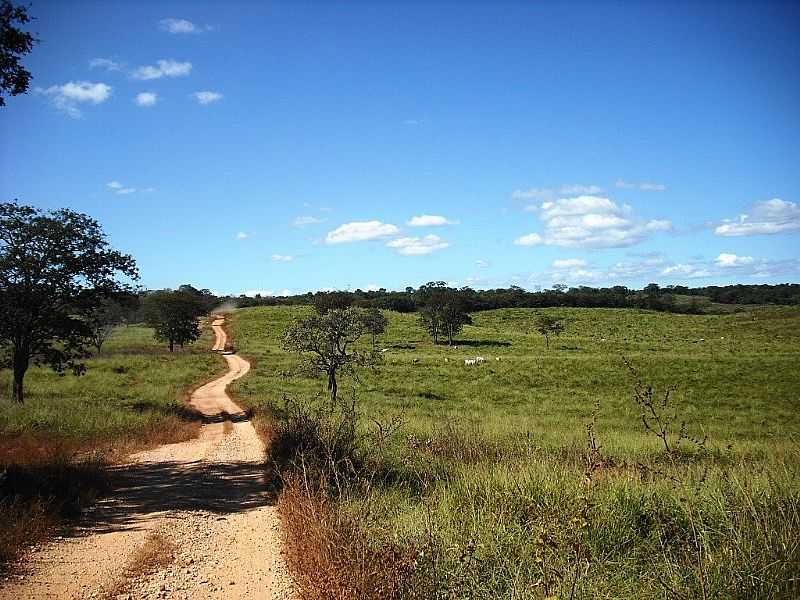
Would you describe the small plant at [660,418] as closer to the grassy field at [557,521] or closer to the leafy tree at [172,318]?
the grassy field at [557,521]

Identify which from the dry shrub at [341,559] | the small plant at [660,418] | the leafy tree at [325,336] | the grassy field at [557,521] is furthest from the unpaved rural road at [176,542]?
the leafy tree at [325,336]

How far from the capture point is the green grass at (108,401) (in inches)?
606

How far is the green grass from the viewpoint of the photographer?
Answer: 50.5 feet

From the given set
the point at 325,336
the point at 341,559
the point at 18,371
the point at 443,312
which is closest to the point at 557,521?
the point at 341,559

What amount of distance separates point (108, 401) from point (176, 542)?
18.4m

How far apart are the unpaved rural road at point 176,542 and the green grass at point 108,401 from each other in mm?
4024

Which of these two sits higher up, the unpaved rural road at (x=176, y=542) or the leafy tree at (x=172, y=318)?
the leafy tree at (x=172, y=318)

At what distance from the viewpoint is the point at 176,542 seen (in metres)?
7.21

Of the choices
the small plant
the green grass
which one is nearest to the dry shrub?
the small plant

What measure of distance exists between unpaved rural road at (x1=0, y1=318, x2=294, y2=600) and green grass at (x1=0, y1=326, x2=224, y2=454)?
4.02 meters

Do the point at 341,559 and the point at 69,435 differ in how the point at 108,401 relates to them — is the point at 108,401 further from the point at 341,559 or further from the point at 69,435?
the point at 341,559

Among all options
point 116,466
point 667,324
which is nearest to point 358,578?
point 116,466

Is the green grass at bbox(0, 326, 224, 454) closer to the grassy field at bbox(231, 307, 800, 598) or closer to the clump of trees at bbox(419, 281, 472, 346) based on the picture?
the grassy field at bbox(231, 307, 800, 598)

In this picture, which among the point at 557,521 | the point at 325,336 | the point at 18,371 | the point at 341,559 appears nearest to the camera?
the point at 341,559
